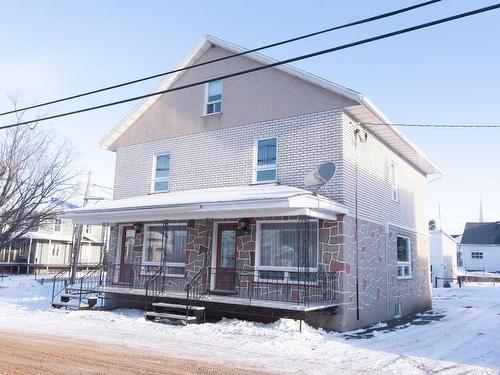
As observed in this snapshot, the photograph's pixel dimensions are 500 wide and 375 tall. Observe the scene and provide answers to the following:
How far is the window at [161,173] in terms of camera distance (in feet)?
51.8

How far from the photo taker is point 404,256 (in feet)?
52.9

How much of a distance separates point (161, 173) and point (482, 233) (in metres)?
46.8

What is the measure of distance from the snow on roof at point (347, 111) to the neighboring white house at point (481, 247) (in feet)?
124

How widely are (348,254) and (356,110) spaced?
3.79 metres

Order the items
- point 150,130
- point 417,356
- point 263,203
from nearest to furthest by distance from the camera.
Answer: point 417,356
point 263,203
point 150,130

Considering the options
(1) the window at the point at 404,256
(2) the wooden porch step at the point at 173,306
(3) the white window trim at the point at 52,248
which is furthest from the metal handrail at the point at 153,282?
(3) the white window trim at the point at 52,248

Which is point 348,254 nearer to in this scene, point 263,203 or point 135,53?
point 263,203

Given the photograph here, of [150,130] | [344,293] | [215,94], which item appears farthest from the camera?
[150,130]

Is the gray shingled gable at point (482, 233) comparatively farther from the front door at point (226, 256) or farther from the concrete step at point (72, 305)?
the concrete step at point (72, 305)

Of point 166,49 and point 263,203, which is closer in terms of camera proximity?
point 263,203

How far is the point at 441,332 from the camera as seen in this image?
11688 millimetres

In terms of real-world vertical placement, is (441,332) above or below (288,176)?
below

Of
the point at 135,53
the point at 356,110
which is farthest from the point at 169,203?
the point at 356,110

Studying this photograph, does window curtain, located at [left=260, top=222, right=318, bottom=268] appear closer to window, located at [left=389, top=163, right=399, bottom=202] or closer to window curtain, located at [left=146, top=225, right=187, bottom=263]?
window curtain, located at [left=146, top=225, right=187, bottom=263]
